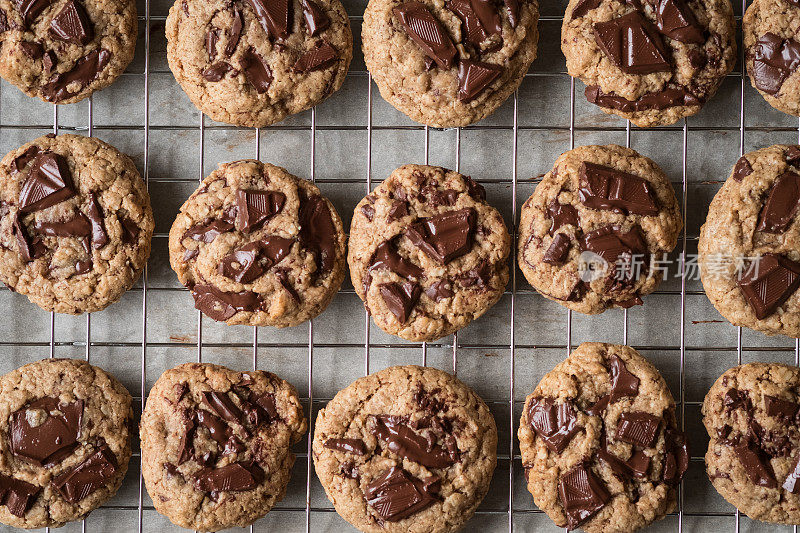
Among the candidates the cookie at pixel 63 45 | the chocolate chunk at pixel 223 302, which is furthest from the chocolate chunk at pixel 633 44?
the cookie at pixel 63 45

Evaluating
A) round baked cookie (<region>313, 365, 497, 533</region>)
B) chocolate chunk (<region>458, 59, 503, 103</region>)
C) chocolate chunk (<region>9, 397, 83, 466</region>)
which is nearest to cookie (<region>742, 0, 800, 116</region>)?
chocolate chunk (<region>458, 59, 503, 103</region>)

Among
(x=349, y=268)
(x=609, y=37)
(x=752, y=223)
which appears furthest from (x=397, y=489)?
(x=609, y=37)

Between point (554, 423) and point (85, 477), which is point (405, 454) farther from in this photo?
point (85, 477)

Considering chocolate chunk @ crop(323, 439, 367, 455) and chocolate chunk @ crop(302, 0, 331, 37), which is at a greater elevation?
chocolate chunk @ crop(302, 0, 331, 37)

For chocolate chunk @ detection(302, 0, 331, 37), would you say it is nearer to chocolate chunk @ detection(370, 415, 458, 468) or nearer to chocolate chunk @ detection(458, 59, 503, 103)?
chocolate chunk @ detection(458, 59, 503, 103)

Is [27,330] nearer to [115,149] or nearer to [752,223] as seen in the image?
[115,149]

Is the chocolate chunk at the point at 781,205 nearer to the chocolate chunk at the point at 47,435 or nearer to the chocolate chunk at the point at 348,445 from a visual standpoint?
the chocolate chunk at the point at 348,445

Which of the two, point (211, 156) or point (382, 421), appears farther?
point (211, 156)
